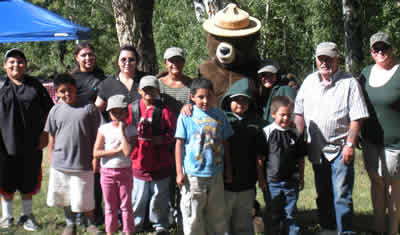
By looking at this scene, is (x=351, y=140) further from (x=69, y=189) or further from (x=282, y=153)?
(x=69, y=189)

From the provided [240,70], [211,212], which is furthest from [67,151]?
[240,70]

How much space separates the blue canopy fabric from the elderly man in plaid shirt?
6.86 m

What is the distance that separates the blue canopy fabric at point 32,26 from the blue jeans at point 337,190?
7020 millimetres

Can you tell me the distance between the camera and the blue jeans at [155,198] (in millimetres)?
4496

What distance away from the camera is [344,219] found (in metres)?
4.23

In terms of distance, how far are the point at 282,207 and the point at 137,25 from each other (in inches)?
136

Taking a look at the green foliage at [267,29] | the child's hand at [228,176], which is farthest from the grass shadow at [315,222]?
the green foliage at [267,29]

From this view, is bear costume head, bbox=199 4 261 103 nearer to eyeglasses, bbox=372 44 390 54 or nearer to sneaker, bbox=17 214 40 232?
eyeglasses, bbox=372 44 390 54

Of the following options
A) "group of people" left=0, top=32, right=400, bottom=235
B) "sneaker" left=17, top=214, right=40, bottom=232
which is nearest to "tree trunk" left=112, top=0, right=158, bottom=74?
"group of people" left=0, top=32, right=400, bottom=235

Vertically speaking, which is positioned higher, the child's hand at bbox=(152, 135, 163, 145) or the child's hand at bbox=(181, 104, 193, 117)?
the child's hand at bbox=(181, 104, 193, 117)

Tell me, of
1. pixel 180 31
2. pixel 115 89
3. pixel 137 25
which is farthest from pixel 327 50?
pixel 180 31

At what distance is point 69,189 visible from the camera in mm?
4445

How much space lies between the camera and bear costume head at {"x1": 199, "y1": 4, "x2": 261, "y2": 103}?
482 centimetres

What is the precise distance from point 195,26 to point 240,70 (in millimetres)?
13299
